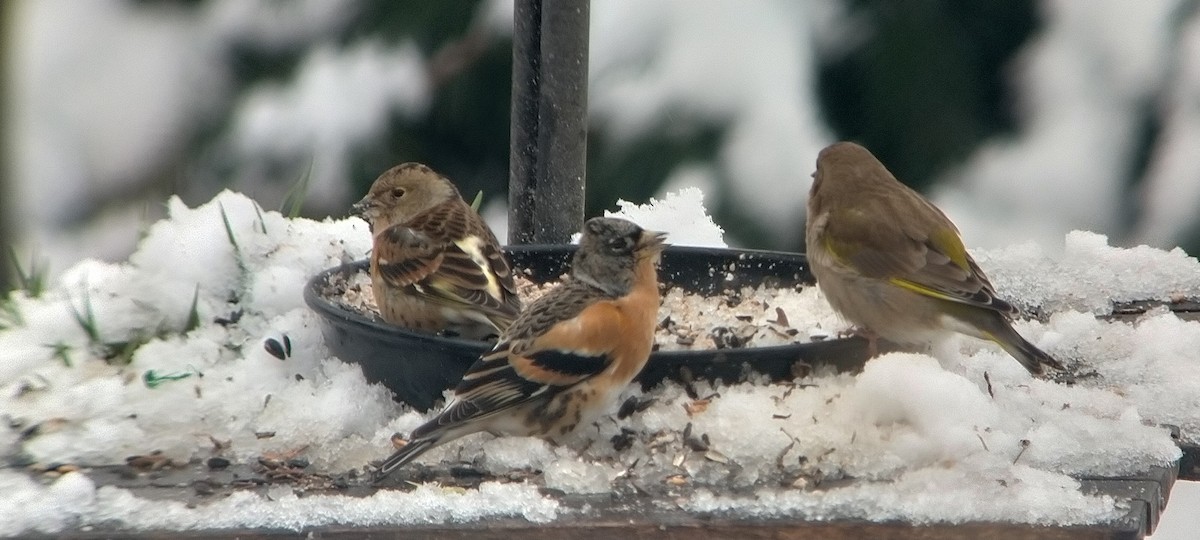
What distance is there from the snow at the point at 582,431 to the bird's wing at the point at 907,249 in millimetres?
162

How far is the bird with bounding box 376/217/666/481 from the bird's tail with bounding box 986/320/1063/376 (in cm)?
69

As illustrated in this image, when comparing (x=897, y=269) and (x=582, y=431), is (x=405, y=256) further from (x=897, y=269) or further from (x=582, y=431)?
(x=897, y=269)

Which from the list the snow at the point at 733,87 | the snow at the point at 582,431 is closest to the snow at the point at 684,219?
the snow at the point at 733,87

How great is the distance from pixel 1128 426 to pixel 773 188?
68.7 inches

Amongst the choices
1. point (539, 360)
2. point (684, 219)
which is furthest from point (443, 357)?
point (684, 219)

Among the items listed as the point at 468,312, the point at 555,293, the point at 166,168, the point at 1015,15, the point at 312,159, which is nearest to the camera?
the point at 555,293

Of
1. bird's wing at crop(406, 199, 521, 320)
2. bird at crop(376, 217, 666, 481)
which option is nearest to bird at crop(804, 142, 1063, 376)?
bird at crop(376, 217, 666, 481)

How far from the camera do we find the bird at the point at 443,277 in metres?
3.10

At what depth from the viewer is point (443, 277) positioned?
3.14 m

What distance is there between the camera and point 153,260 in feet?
10.8

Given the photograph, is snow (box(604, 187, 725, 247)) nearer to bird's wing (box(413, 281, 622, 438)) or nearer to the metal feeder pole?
the metal feeder pole

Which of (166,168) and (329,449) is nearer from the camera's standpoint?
(329,449)

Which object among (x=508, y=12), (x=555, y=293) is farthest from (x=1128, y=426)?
(x=508, y=12)

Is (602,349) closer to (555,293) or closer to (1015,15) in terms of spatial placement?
(555,293)
